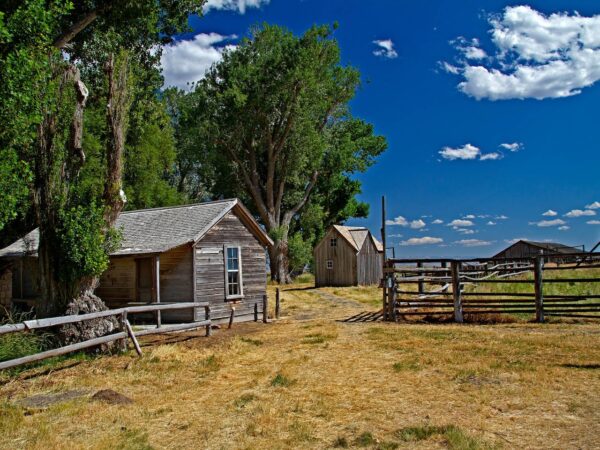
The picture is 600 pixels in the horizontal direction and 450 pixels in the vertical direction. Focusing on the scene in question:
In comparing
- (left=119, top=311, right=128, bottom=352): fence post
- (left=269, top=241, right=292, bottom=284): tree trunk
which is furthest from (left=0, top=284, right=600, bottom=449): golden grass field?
(left=269, top=241, right=292, bottom=284): tree trunk

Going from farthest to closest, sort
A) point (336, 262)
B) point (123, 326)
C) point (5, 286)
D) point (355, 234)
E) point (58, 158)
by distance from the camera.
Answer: point (355, 234) → point (336, 262) → point (5, 286) → point (58, 158) → point (123, 326)

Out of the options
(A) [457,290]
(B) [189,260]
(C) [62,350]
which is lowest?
(C) [62,350]

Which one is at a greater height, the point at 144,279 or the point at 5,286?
the point at 144,279

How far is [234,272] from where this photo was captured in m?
20.5

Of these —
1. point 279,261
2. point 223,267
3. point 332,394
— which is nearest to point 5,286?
point 223,267

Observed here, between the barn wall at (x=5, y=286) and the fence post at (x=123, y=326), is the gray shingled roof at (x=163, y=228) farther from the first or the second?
the fence post at (x=123, y=326)

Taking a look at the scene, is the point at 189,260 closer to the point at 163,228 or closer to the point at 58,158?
the point at 163,228

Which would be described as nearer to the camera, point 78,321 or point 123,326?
point 78,321

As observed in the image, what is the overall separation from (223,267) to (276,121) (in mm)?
24907

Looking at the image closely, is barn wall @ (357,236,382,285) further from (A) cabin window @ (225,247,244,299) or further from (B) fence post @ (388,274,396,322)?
(B) fence post @ (388,274,396,322)

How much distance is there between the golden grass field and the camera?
22.9 ft

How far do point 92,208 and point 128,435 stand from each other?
8058mm

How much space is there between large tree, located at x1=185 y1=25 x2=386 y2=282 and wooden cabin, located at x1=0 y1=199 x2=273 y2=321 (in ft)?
65.4

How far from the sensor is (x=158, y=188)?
37.0 m
